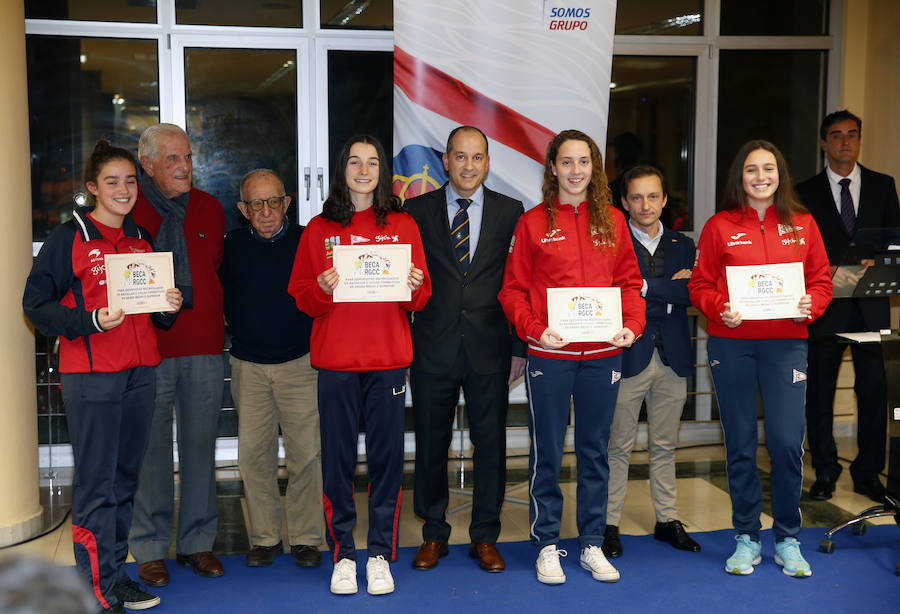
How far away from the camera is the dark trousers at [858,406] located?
500 centimetres

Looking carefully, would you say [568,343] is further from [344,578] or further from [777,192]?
[344,578]

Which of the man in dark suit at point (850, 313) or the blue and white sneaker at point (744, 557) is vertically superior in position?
the man in dark suit at point (850, 313)

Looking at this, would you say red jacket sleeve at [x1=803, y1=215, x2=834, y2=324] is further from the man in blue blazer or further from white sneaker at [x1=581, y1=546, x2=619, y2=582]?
white sneaker at [x1=581, y1=546, x2=619, y2=582]

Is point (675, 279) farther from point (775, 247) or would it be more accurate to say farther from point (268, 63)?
point (268, 63)

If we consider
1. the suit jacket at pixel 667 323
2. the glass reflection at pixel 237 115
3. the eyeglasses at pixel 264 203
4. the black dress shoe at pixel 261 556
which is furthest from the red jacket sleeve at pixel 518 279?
the glass reflection at pixel 237 115

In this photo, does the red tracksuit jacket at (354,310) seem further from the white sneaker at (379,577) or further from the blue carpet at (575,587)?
the blue carpet at (575,587)

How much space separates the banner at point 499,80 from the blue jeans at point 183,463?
1583 mm

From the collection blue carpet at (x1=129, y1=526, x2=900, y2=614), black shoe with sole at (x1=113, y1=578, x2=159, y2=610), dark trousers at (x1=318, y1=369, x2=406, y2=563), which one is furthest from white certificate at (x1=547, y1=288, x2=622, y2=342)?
black shoe with sole at (x1=113, y1=578, x2=159, y2=610)

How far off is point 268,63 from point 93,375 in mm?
3153

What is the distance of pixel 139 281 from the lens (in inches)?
131

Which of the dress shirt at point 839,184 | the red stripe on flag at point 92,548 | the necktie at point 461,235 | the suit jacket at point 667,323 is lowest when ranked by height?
the red stripe on flag at point 92,548

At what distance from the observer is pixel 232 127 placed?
5.78 meters

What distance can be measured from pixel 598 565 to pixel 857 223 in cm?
269

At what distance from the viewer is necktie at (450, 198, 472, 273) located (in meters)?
3.84
